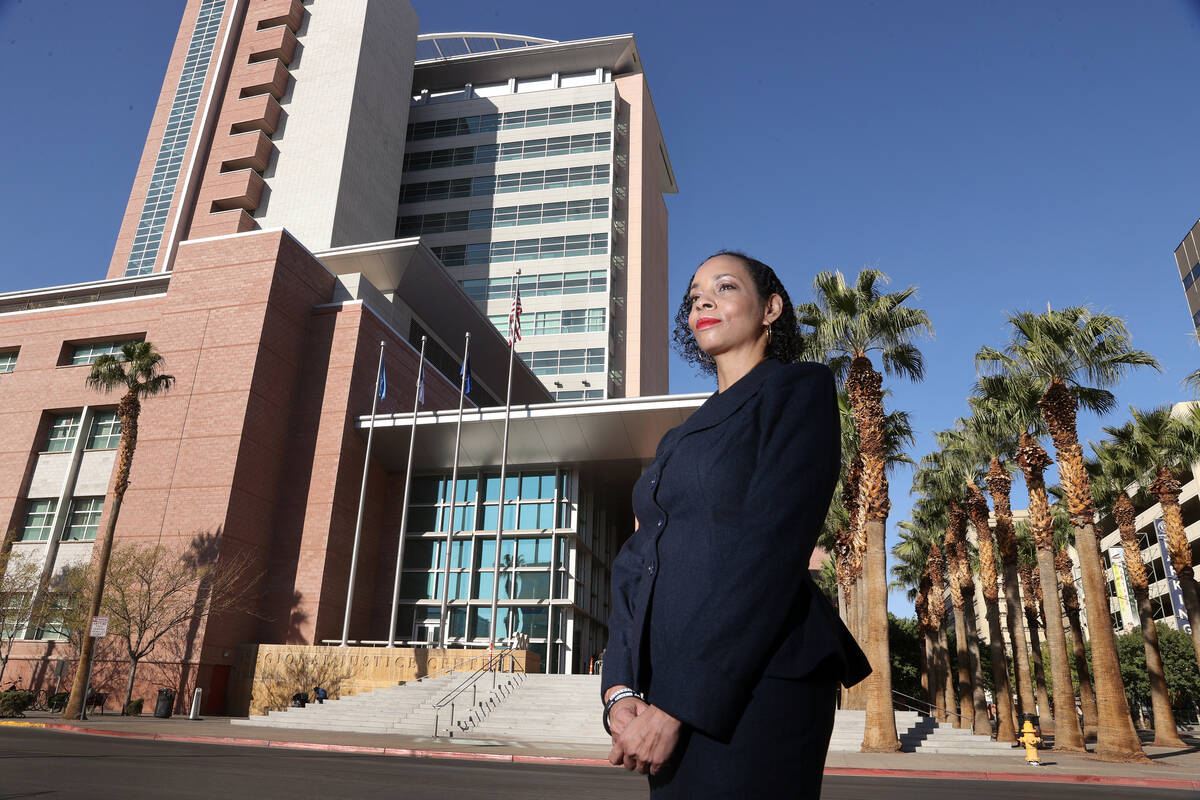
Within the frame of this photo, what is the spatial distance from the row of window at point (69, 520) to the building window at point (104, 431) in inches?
94.1

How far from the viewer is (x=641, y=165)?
66.0 meters

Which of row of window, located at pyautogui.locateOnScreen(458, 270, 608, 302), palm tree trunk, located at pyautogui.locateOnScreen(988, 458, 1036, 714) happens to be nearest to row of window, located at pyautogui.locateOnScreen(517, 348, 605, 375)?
row of window, located at pyautogui.locateOnScreen(458, 270, 608, 302)

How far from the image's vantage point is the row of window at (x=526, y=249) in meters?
58.5

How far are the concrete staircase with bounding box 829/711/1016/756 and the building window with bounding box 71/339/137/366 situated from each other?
33697mm

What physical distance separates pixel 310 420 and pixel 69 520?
35.9 ft

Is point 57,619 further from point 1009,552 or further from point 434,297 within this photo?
point 1009,552

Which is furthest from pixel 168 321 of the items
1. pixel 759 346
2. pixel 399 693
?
pixel 759 346

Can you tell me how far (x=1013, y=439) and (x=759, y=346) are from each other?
1087 inches

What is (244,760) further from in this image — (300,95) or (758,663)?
(300,95)

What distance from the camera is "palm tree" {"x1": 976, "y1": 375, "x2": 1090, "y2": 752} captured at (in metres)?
21.4

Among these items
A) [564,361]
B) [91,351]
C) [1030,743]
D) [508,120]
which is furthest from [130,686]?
[508,120]

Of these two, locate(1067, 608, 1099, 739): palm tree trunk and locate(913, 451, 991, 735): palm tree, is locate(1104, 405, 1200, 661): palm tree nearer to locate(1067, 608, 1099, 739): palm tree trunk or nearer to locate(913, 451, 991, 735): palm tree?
locate(1067, 608, 1099, 739): palm tree trunk

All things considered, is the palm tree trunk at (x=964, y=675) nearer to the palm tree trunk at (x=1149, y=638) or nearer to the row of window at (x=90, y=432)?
the palm tree trunk at (x=1149, y=638)

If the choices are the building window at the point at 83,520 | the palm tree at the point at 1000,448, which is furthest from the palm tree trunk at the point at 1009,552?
the building window at the point at 83,520
